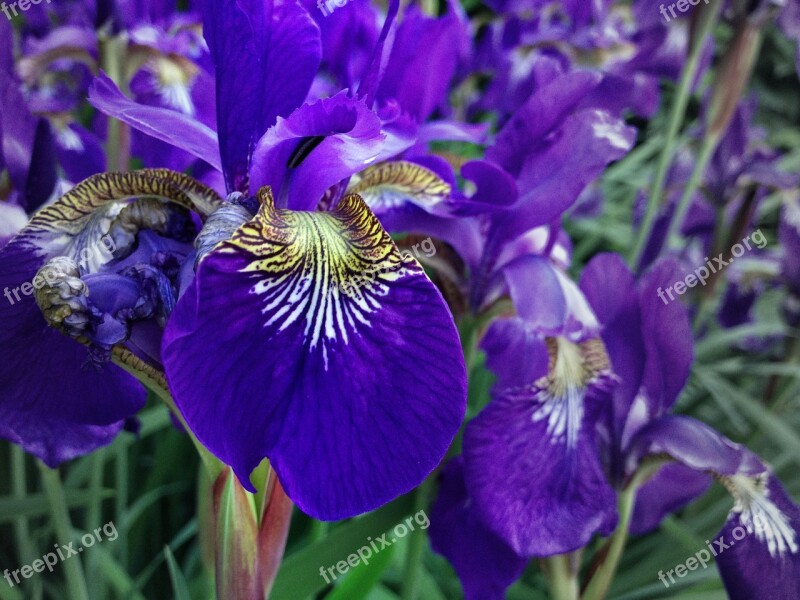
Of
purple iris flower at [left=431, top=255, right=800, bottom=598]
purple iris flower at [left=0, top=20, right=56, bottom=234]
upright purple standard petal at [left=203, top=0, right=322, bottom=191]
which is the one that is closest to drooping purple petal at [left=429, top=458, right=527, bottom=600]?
purple iris flower at [left=431, top=255, right=800, bottom=598]

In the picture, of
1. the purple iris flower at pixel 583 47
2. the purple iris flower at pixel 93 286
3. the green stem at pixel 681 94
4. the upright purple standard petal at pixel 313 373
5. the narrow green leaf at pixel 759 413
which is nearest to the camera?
the upright purple standard petal at pixel 313 373

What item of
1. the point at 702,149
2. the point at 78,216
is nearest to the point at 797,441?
the point at 702,149

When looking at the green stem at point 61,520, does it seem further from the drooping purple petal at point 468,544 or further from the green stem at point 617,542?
the green stem at point 617,542

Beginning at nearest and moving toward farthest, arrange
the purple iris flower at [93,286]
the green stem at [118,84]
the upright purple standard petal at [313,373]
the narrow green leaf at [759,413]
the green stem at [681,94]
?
the upright purple standard petal at [313,373], the purple iris flower at [93,286], the green stem at [118,84], the narrow green leaf at [759,413], the green stem at [681,94]

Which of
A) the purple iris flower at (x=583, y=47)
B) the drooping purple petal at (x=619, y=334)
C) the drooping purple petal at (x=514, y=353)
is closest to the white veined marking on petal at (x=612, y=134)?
the drooping purple petal at (x=619, y=334)

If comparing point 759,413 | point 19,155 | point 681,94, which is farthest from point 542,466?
point 681,94

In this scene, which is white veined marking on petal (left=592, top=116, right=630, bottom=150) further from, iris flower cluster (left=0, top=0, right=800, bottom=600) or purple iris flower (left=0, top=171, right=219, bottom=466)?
purple iris flower (left=0, top=171, right=219, bottom=466)

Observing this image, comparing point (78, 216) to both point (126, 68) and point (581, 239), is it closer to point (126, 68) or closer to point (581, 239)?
point (126, 68)
